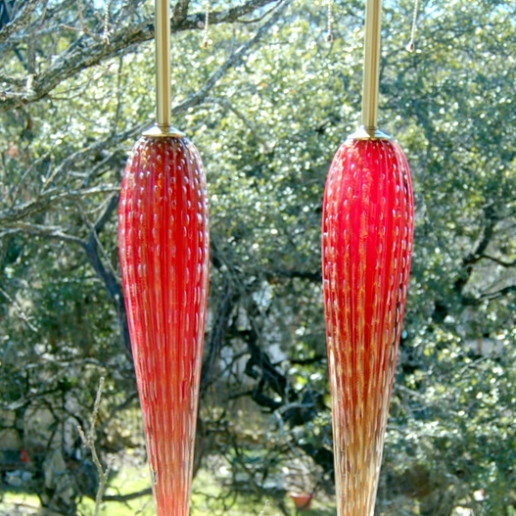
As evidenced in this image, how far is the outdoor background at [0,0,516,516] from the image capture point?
264cm

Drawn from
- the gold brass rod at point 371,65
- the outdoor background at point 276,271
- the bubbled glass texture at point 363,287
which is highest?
the outdoor background at point 276,271

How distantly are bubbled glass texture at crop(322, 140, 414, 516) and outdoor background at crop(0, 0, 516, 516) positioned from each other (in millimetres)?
1619

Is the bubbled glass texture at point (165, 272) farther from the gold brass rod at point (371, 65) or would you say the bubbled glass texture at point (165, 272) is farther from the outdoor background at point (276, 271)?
the outdoor background at point (276, 271)

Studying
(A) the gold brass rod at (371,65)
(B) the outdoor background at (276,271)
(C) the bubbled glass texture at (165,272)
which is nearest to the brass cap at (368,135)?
(A) the gold brass rod at (371,65)

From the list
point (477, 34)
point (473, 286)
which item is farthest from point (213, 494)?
point (477, 34)

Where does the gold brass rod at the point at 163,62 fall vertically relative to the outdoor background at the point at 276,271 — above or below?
below

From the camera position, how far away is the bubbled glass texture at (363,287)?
82 cm

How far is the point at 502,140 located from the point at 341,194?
6.78 ft

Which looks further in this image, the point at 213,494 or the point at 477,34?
the point at 213,494

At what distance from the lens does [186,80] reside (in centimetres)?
277

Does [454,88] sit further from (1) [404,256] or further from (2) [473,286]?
(1) [404,256]

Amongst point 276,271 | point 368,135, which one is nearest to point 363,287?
point 368,135

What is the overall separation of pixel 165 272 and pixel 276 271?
2099mm

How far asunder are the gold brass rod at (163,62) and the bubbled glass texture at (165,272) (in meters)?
0.03
